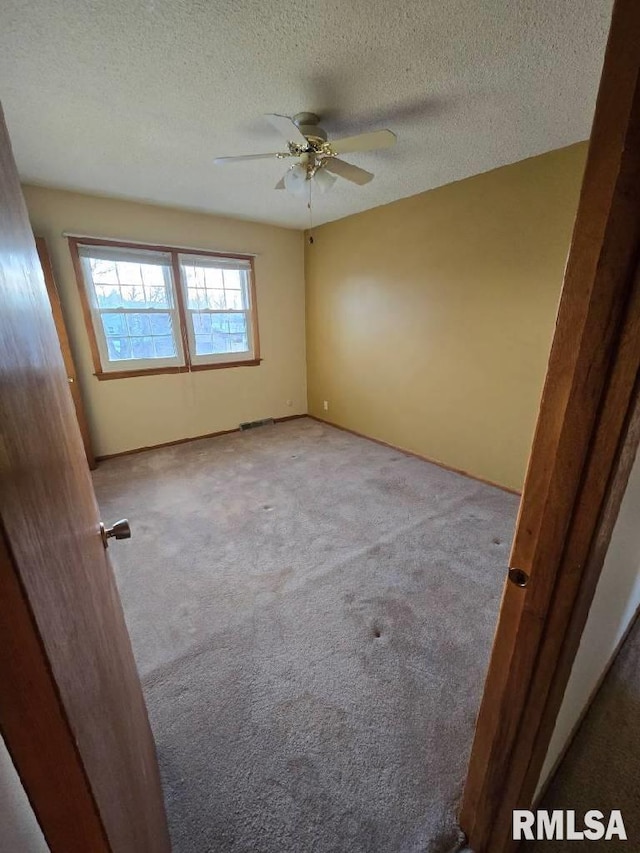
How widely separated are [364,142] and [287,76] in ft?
1.48

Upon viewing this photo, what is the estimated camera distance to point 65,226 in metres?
2.99

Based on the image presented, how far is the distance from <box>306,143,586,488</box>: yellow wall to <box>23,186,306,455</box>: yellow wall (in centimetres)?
53

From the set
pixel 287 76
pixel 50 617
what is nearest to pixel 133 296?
pixel 287 76

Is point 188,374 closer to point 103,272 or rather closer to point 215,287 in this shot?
point 215,287

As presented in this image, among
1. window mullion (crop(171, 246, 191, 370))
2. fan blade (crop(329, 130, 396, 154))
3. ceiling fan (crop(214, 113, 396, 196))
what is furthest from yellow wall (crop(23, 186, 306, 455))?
fan blade (crop(329, 130, 396, 154))

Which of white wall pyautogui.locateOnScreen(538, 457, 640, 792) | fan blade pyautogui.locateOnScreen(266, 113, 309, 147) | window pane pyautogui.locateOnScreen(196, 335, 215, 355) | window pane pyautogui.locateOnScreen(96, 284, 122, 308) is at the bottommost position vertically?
white wall pyautogui.locateOnScreen(538, 457, 640, 792)

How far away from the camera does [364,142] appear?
1783 millimetres

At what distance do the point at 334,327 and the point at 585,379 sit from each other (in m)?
3.90

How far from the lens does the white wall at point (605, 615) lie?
0.83 meters

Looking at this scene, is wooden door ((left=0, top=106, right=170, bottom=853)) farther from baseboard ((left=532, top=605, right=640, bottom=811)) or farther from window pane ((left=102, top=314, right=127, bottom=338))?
window pane ((left=102, top=314, right=127, bottom=338))

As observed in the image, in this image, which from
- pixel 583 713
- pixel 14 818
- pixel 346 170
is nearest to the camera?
pixel 14 818

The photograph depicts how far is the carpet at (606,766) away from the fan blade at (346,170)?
2.80 m

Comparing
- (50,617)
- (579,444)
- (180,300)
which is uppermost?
(180,300)

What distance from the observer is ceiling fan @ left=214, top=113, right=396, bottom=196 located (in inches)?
68.2
